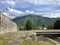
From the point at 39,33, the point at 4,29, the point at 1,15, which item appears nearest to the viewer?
the point at 4,29

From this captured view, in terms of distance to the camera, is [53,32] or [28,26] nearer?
[53,32]

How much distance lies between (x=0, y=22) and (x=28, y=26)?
154ft

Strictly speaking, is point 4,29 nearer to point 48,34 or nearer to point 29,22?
point 48,34

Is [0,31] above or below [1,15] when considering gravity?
below

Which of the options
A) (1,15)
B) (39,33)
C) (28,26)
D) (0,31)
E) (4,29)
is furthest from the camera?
(28,26)

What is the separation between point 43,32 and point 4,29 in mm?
41594

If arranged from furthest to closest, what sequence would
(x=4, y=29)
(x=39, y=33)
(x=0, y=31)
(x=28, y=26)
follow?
(x=28, y=26), (x=39, y=33), (x=4, y=29), (x=0, y=31)

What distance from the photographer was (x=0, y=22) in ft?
140

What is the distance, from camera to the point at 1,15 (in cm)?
4844

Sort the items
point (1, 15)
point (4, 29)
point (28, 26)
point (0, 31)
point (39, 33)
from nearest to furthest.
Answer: point (0, 31), point (4, 29), point (1, 15), point (39, 33), point (28, 26)

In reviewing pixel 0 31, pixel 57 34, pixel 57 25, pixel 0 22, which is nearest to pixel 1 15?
pixel 0 22

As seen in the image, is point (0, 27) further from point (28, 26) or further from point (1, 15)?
point (28, 26)

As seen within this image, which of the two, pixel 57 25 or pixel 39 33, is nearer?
pixel 39 33

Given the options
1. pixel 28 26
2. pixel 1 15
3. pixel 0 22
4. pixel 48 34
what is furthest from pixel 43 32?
pixel 0 22
